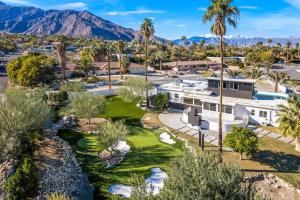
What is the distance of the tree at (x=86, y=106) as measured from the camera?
4425 centimetres

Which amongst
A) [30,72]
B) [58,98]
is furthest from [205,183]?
[30,72]

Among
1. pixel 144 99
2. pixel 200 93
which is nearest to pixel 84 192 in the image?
pixel 200 93

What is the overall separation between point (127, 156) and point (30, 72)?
40.5 meters

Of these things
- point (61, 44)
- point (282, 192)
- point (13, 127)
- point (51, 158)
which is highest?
point (61, 44)

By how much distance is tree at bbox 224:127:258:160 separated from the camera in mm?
32125

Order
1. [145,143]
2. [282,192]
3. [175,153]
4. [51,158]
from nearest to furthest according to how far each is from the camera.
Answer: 1. [282,192]
2. [51,158]
3. [175,153]
4. [145,143]

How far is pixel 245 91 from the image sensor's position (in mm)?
49125

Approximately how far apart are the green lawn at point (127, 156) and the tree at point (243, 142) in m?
6.07

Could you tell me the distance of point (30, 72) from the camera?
65.4 m

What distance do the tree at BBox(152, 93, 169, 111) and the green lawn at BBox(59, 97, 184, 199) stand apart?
328 inches

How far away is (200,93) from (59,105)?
25.6 meters

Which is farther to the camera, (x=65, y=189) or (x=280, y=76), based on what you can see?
(x=280, y=76)

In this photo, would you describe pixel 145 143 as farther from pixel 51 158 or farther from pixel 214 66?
pixel 214 66

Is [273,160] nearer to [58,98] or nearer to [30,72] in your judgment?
[58,98]
